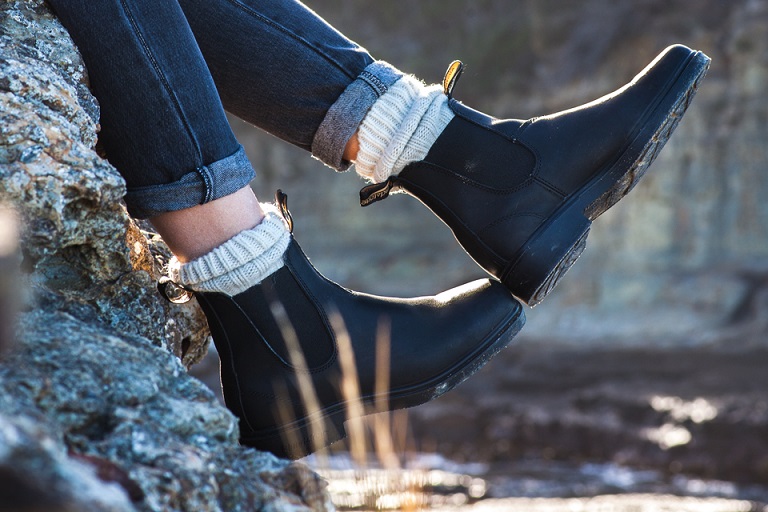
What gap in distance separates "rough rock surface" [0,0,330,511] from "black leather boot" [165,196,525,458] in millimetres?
133

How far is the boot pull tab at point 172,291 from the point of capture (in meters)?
1.29

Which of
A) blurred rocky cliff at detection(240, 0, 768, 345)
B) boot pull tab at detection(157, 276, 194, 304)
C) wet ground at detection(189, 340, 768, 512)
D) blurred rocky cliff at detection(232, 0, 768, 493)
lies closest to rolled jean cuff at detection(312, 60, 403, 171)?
boot pull tab at detection(157, 276, 194, 304)

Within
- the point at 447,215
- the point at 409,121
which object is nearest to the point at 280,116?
the point at 409,121

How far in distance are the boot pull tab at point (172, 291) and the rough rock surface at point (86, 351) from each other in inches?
1.5

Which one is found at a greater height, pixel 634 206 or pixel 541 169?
pixel 634 206

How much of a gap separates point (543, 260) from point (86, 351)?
0.75 m

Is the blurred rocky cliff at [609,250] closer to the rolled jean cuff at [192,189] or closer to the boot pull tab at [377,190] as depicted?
the boot pull tab at [377,190]

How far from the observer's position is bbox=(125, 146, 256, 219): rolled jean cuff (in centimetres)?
119

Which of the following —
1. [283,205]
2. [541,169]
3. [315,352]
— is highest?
[541,169]

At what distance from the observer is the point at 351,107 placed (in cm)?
140

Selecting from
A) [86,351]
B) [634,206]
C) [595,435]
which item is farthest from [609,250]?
[86,351]

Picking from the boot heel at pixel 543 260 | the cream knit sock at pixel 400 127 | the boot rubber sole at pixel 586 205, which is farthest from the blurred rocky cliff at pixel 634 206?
the cream knit sock at pixel 400 127

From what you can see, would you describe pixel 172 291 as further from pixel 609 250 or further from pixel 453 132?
pixel 609 250

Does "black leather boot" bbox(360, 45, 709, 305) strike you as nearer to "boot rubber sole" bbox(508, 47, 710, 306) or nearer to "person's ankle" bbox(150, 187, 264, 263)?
"boot rubber sole" bbox(508, 47, 710, 306)
